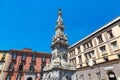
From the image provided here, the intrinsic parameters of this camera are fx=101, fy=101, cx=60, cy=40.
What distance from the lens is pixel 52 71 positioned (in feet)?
53.3

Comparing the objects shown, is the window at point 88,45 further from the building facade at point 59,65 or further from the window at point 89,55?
the building facade at point 59,65

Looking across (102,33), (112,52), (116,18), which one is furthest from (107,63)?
(116,18)

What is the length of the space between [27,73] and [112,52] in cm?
2799

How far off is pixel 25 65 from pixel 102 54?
26454mm

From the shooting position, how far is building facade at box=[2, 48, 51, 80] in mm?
34309

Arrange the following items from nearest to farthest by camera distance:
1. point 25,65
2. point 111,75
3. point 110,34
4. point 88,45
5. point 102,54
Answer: point 111,75
point 110,34
point 102,54
point 88,45
point 25,65

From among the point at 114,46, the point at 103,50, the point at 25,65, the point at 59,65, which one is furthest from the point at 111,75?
the point at 25,65

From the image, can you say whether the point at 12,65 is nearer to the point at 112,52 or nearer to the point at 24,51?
the point at 24,51

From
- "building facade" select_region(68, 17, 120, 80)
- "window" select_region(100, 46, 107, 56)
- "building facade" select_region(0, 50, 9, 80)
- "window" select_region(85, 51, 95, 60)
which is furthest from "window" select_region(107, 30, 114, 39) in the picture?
"building facade" select_region(0, 50, 9, 80)

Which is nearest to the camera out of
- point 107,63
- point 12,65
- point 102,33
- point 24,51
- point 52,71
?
point 52,71

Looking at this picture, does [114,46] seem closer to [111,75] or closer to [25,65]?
[111,75]

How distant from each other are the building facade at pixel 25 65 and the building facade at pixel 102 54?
14.5 metres

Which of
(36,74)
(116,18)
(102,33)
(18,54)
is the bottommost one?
(36,74)

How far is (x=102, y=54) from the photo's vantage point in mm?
27406
